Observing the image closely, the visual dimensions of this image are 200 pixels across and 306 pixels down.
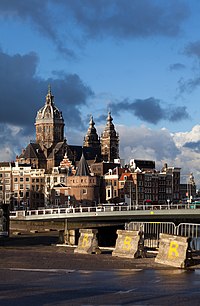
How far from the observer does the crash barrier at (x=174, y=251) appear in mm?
25109

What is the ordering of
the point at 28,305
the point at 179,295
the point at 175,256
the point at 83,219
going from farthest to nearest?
the point at 83,219 → the point at 175,256 → the point at 179,295 → the point at 28,305

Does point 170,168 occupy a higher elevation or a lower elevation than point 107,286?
higher

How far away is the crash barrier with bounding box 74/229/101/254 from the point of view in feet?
104

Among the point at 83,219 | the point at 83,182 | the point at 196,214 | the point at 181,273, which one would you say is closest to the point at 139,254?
the point at 181,273

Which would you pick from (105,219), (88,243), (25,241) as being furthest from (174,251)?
(105,219)

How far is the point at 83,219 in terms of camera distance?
272 feet

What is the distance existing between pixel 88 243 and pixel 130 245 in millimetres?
3508

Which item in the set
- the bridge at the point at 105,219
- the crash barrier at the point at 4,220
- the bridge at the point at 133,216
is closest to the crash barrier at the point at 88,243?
the crash barrier at the point at 4,220

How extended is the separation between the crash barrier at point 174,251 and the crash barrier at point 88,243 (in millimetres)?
5841

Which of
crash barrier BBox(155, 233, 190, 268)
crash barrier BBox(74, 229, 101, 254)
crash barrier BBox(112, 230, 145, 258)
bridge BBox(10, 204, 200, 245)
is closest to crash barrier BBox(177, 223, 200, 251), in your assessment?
crash barrier BBox(155, 233, 190, 268)

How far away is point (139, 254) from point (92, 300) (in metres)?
12.1

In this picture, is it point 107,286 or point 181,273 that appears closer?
point 107,286

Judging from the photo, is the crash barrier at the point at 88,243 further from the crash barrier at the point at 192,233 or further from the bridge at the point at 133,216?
the bridge at the point at 133,216

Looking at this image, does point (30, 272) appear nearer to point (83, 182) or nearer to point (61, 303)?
point (61, 303)
